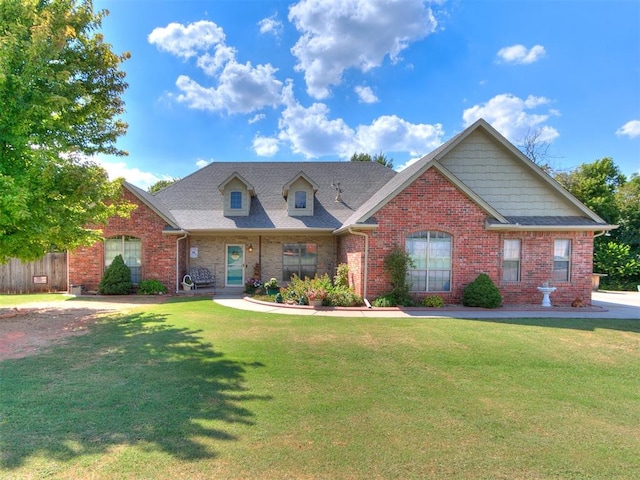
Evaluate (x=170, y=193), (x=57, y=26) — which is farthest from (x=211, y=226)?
(x=57, y=26)

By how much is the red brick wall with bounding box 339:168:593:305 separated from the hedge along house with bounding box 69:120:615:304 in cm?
4

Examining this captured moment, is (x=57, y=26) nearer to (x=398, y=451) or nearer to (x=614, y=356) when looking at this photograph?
(x=398, y=451)

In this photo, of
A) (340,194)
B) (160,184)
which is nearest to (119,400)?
(340,194)

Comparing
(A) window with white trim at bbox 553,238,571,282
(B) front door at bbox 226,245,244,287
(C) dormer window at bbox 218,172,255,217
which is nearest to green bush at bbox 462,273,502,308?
(A) window with white trim at bbox 553,238,571,282

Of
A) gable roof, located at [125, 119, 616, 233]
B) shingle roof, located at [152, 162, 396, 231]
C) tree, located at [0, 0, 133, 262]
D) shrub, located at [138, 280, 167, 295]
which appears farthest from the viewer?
shingle roof, located at [152, 162, 396, 231]

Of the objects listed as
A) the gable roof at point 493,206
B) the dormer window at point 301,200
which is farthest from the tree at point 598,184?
the dormer window at point 301,200

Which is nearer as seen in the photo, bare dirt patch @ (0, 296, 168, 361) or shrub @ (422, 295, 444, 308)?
bare dirt patch @ (0, 296, 168, 361)

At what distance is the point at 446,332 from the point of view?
8.26 m

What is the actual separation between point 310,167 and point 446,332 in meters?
14.6

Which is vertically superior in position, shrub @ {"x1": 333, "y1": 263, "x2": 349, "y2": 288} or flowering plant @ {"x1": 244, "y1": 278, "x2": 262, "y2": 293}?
shrub @ {"x1": 333, "y1": 263, "x2": 349, "y2": 288}

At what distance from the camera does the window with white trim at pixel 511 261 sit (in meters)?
12.5

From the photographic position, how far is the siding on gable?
1307 centimetres

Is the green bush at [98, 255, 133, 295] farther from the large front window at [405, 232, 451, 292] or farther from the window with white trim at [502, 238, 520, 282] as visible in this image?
the window with white trim at [502, 238, 520, 282]

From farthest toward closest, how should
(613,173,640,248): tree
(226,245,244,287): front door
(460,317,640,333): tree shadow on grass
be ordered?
(613,173,640,248): tree, (226,245,244,287): front door, (460,317,640,333): tree shadow on grass
